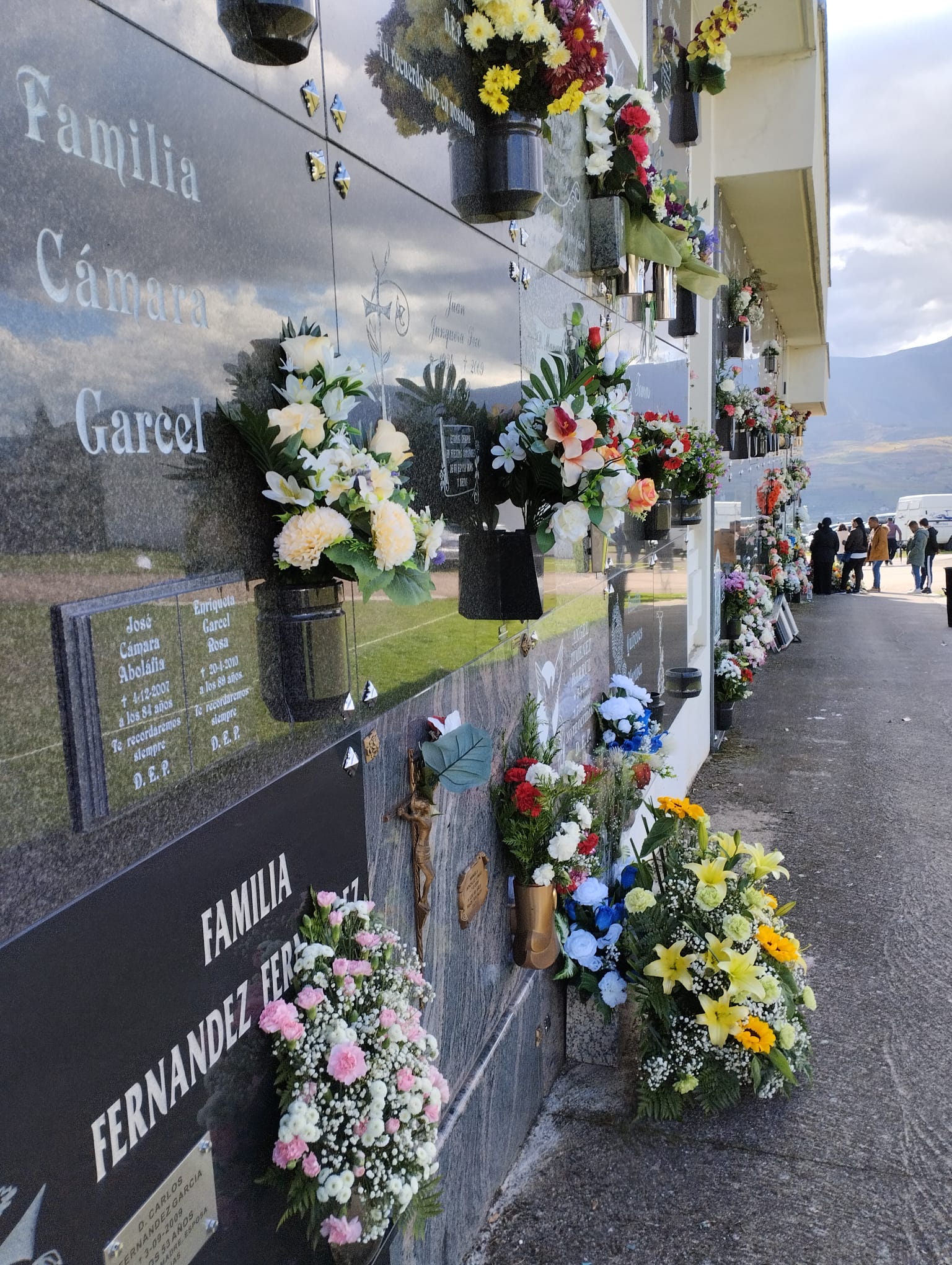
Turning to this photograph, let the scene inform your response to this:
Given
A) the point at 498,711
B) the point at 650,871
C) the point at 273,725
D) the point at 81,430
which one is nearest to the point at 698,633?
the point at 650,871

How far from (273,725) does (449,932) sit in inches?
50.7

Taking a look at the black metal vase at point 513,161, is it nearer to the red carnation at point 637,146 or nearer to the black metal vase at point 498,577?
the black metal vase at point 498,577

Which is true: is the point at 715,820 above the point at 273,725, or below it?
below

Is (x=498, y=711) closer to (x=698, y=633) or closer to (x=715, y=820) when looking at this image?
(x=715, y=820)

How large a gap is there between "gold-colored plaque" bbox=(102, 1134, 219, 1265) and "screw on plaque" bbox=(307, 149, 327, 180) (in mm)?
1834

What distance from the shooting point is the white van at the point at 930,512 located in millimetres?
33591

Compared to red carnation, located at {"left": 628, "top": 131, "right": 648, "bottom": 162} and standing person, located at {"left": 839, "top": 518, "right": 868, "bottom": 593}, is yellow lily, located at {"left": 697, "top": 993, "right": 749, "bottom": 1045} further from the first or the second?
standing person, located at {"left": 839, "top": 518, "right": 868, "bottom": 593}

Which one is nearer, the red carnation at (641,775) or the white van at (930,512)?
the red carnation at (641,775)

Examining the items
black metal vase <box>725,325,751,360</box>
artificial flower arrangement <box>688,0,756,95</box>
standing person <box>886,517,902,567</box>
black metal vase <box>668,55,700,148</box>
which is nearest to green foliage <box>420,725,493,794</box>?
black metal vase <box>668,55,700,148</box>

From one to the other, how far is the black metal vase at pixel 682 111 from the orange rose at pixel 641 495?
4170 mm

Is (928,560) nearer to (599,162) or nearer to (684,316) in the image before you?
(684,316)

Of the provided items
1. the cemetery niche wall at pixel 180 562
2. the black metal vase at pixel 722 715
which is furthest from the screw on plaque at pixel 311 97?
the black metal vase at pixel 722 715

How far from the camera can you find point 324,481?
1.78 metres

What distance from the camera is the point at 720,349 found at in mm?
9430
